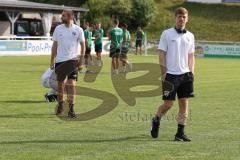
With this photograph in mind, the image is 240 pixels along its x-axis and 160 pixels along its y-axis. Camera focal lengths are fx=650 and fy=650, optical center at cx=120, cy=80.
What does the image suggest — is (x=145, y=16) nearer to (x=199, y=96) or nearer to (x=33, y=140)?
(x=199, y=96)

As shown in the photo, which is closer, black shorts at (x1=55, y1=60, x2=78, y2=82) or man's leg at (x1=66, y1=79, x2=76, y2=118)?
man's leg at (x1=66, y1=79, x2=76, y2=118)

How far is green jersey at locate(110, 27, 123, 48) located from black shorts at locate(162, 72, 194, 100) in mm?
15037

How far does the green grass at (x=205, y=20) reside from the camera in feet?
228

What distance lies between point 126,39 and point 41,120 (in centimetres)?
1443

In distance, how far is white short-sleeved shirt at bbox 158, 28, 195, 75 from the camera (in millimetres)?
9594

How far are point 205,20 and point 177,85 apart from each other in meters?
65.3

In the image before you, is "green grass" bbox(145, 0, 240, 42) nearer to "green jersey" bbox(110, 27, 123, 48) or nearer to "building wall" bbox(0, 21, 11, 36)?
"building wall" bbox(0, 21, 11, 36)

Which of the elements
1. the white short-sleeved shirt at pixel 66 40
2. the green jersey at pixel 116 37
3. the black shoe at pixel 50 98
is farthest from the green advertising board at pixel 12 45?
the white short-sleeved shirt at pixel 66 40

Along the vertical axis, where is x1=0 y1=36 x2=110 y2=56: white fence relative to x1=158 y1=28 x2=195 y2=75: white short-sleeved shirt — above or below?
below

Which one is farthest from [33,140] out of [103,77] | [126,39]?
[126,39]

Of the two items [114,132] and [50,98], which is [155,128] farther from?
[50,98]

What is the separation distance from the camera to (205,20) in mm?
73938

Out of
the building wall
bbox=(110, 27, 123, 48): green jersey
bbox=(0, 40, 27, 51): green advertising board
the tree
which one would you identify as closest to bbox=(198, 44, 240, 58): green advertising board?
bbox=(0, 40, 27, 51): green advertising board

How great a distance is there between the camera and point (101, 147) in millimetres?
9094
